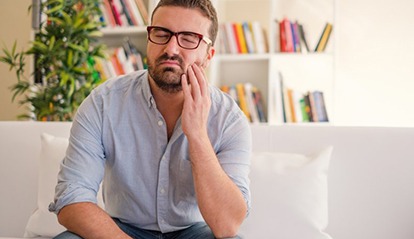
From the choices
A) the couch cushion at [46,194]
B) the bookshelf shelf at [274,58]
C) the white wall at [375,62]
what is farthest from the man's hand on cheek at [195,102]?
the white wall at [375,62]

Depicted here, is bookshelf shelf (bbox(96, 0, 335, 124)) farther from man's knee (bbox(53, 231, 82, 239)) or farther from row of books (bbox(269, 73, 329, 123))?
man's knee (bbox(53, 231, 82, 239))

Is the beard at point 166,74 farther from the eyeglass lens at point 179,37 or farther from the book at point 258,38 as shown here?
the book at point 258,38

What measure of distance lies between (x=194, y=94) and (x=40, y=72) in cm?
220

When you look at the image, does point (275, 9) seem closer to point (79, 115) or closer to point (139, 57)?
point (139, 57)

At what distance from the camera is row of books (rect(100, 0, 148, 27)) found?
4.17 meters

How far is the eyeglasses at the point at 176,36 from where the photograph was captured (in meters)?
1.76

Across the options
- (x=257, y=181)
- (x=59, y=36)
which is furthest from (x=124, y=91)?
(x=59, y=36)

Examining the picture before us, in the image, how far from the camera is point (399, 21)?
4.42 m

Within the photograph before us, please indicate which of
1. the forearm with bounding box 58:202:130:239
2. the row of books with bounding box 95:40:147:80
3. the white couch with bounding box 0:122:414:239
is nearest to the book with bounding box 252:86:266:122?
the row of books with bounding box 95:40:147:80

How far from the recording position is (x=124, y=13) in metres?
4.22

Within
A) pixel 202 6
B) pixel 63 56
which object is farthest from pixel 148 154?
pixel 63 56

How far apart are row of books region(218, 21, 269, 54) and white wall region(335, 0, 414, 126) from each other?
0.59 metres

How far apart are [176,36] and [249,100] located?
8.96ft

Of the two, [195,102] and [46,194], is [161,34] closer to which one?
[195,102]
